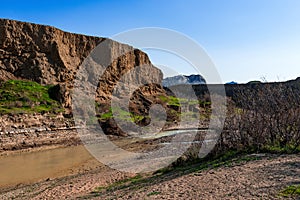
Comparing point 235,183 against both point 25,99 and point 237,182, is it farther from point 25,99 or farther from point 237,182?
point 25,99

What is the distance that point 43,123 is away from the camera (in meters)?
38.0

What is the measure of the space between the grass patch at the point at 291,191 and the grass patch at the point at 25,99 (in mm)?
34393

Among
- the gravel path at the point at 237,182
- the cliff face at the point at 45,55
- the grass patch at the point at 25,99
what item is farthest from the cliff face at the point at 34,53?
the gravel path at the point at 237,182

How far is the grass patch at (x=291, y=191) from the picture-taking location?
714 cm

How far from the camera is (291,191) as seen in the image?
7.33 m

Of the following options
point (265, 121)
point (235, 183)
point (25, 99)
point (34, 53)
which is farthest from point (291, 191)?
point (34, 53)

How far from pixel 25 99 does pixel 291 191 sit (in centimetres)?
4007

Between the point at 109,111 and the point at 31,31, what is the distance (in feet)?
61.5

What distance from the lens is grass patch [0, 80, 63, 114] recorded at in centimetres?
3909

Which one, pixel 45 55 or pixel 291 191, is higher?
pixel 45 55

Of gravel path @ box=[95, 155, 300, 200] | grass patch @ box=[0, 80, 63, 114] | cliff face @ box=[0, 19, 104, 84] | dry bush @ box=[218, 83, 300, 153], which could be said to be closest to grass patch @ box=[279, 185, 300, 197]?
gravel path @ box=[95, 155, 300, 200]

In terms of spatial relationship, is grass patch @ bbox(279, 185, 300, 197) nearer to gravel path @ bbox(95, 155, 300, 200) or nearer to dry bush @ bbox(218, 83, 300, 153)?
gravel path @ bbox(95, 155, 300, 200)

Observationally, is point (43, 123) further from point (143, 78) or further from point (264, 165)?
point (143, 78)

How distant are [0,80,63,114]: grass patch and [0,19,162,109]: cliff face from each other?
6.55 feet
